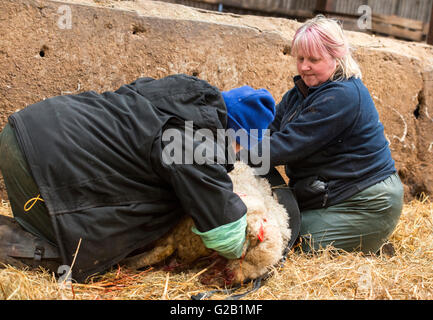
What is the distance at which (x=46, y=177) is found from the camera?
2.23 m

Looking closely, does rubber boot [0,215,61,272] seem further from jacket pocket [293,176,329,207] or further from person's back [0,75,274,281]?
jacket pocket [293,176,329,207]

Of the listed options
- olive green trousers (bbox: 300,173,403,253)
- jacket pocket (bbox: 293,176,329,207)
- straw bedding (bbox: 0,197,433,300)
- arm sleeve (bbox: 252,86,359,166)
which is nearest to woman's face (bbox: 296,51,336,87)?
arm sleeve (bbox: 252,86,359,166)

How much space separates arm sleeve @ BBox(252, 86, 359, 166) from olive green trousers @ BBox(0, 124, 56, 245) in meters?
1.41

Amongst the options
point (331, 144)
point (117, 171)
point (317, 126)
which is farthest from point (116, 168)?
point (331, 144)

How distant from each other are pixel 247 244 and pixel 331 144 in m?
1.03

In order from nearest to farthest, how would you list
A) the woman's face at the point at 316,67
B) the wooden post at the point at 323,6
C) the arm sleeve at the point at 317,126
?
1. the arm sleeve at the point at 317,126
2. the woman's face at the point at 316,67
3. the wooden post at the point at 323,6

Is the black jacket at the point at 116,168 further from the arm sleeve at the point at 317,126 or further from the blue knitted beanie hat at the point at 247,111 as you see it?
the arm sleeve at the point at 317,126

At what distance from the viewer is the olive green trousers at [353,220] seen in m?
3.14

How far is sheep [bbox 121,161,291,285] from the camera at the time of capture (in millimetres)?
2510

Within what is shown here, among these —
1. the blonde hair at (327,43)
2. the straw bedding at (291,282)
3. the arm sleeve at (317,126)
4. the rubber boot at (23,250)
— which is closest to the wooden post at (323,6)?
the blonde hair at (327,43)

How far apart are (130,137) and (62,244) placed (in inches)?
24.2

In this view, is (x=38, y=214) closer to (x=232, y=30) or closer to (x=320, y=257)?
(x=320, y=257)

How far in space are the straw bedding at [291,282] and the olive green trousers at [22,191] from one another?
0.23 m

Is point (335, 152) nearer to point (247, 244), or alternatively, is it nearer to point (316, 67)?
point (316, 67)
